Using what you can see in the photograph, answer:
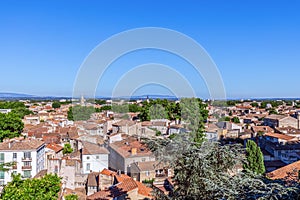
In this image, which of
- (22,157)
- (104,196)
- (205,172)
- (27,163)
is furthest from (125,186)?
(22,157)

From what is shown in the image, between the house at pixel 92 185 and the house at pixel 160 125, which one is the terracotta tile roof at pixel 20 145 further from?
the house at pixel 160 125

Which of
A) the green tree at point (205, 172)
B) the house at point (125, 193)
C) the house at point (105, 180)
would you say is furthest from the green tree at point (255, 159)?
the green tree at point (205, 172)

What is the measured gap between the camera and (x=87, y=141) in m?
23.6

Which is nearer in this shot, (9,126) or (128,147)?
(128,147)

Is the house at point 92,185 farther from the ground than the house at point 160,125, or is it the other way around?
the house at point 160,125

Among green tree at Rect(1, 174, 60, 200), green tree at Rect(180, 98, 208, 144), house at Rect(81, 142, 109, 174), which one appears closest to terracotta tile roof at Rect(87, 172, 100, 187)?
house at Rect(81, 142, 109, 174)

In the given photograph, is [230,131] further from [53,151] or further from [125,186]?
[125,186]

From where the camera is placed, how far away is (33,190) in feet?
31.2

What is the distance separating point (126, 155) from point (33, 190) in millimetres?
10043

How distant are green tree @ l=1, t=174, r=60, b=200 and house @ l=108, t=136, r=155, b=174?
Answer: 331 inches

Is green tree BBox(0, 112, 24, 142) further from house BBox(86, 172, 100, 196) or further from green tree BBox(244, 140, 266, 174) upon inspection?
green tree BBox(244, 140, 266, 174)

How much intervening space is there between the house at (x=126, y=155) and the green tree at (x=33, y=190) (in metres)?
8.40

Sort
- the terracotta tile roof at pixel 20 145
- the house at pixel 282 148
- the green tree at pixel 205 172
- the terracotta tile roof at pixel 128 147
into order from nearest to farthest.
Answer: the green tree at pixel 205 172
the terracotta tile roof at pixel 20 145
the terracotta tile roof at pixel 128 147
the house at pixel 282 148

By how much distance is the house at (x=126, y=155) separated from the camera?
1919cm
